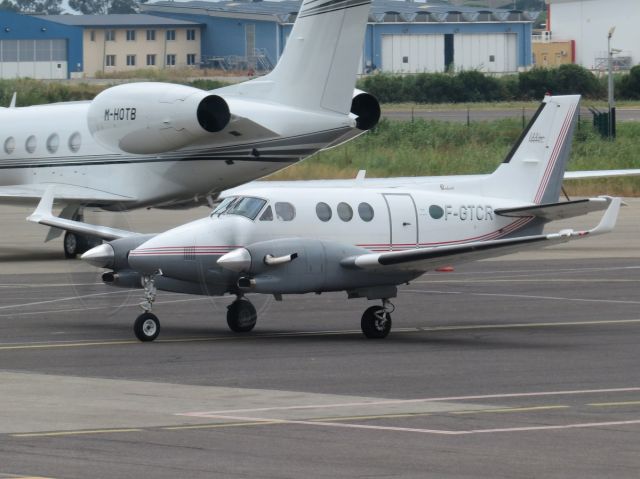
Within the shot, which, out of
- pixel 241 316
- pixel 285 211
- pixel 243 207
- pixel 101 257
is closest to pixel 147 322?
pixel 101 257

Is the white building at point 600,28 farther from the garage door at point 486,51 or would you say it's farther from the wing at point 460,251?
the wing at point 460,251

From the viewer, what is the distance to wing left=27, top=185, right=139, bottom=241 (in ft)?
76.2

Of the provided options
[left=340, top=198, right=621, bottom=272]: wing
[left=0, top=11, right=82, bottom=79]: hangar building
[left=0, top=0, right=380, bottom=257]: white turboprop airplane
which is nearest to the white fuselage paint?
[left=340, top=198, right=621, bottom=272]: wing

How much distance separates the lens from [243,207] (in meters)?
21.6

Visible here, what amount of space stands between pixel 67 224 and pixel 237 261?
21.6 ft

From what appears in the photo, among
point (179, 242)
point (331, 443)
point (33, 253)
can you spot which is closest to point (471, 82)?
point (33, 253)

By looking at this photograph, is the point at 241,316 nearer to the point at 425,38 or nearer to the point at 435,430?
the point at 435,430

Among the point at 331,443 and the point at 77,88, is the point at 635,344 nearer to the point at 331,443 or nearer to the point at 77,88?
the point at 331,443

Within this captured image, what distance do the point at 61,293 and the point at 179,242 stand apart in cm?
763

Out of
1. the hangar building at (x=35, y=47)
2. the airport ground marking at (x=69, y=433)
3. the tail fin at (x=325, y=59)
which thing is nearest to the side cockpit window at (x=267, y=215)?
the airport ground marking at (x=69, y=433)

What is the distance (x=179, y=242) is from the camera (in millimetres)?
20797

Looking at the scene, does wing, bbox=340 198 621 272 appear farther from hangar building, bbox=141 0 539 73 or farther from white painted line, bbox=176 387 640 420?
hangar building, bbox=141 0 539 73

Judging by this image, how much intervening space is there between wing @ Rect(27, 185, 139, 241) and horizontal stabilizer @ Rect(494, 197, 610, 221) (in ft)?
19.7

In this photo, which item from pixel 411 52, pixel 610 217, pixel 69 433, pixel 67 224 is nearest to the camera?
pixel 69 433
